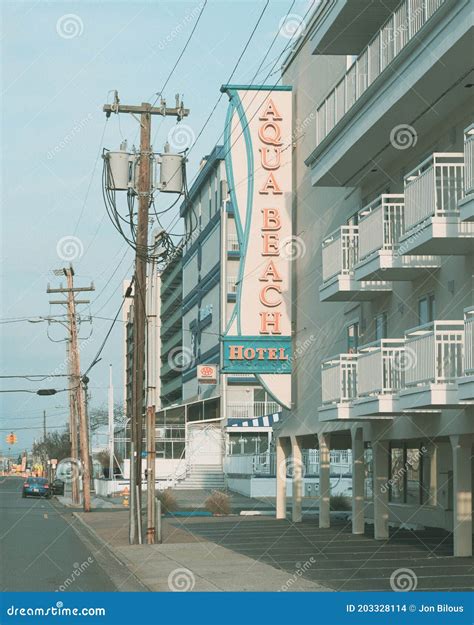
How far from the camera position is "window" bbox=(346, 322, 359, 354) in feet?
94.0

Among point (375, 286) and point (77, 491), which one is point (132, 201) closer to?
point (375, 286)

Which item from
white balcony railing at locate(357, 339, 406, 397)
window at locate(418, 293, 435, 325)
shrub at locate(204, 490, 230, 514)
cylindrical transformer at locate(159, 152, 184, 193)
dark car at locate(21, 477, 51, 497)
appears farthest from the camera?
dark car at locate(21, 477, 51, 497)

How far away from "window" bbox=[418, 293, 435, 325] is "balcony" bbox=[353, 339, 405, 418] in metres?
1.45

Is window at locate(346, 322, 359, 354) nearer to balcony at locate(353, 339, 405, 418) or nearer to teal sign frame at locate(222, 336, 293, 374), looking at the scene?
teal sign frame at locate(222, 336, 293, 374)

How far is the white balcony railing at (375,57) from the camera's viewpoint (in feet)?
66.7

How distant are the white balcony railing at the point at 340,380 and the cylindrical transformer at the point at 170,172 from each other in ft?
21.0

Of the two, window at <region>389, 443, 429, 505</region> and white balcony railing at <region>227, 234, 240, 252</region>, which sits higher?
white balcony railing at <region>227, 234, 240, 252</region>

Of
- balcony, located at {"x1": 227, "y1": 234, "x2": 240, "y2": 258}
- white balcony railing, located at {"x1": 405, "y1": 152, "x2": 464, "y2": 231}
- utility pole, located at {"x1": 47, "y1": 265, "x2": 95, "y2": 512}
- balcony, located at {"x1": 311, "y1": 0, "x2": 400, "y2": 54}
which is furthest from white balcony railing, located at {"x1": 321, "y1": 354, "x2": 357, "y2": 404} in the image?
balcony, located at {"x1": 227, "y1": 234, "x2": 240, "y2": 258}

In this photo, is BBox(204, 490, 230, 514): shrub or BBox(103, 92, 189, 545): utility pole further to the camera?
BBox(204, 490, 230, 514): shrub

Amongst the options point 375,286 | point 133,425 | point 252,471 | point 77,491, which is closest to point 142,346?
point 133,425

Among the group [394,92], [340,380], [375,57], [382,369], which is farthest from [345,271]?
[394,92]

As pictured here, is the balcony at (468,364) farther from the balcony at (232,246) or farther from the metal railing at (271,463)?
the balcony at (232,246)

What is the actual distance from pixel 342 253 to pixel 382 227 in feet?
9.45

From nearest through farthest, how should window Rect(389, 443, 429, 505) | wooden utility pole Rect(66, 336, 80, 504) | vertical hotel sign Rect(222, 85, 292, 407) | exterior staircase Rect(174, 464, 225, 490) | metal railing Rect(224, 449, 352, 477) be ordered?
window Rect(389, 443, 429, 505) < vertical hotel sign Rect(222, 85, 292, 407) < metal railing Rect(224, 449, 352, 477) < wooden utility pole Rect(66, 336, 80, 504) < exterior staircase Rect(174, 464, 225, 490)
